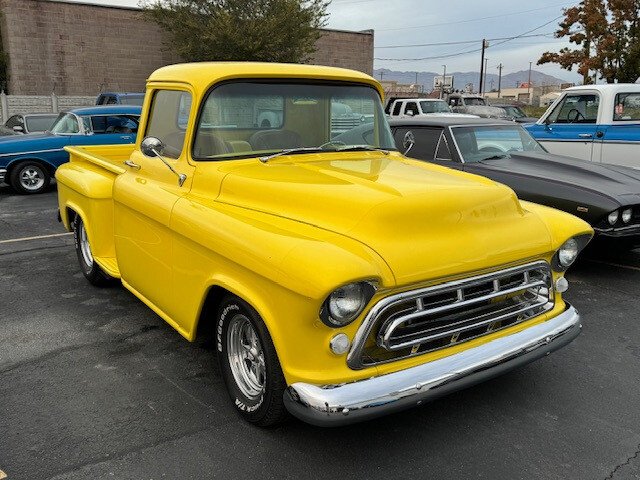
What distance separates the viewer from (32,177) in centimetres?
1064

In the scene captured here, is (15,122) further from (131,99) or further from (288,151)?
(288,151)

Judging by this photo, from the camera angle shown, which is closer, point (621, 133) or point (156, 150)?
point (156, 150)

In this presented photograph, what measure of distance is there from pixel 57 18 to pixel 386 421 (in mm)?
25733

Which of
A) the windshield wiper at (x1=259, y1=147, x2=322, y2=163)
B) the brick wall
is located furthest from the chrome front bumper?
the brick wall

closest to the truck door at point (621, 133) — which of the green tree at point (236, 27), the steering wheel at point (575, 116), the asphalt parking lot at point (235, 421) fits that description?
the steering wheel at point (575, 116)

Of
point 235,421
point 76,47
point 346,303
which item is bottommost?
point 235,421

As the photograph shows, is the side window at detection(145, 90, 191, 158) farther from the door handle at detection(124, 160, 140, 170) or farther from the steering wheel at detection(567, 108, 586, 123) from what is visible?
the steering wheel at detection(567, 108, 586, 123)

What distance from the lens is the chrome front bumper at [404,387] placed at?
2.44m

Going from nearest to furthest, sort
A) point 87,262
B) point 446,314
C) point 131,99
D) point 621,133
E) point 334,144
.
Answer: point 446,314
point 334,144
point 87,262
point 621,133
point 131,99

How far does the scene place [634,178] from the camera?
19.6 feet

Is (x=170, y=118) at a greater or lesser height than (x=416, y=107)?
lesser

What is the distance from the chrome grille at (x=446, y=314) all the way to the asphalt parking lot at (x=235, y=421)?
0.54 m

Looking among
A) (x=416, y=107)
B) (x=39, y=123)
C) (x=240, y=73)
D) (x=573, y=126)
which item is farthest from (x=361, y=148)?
(x=416, y=107)

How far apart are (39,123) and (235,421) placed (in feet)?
36.5
